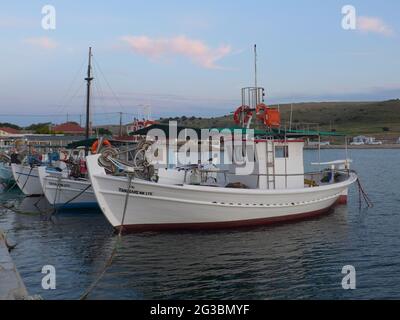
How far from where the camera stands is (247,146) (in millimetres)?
20531

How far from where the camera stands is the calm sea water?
1251 cm

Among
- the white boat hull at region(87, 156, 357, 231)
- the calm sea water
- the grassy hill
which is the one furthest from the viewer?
the grassy hill

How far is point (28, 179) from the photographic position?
33156mm

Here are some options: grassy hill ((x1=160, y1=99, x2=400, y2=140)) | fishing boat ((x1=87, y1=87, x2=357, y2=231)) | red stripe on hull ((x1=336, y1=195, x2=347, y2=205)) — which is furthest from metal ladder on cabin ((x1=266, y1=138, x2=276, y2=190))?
grassy hill ((x1=160, y1=99, x2=400, y2=140))

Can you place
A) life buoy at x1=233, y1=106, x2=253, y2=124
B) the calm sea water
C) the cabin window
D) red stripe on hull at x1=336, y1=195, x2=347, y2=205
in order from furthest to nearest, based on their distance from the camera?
red stripe on hull at x1=336, y1=195, x2=347, y2=205 → life buoy at x1=233, y1=106, x2=253, y2=124 → the cabin window → the calm sea water

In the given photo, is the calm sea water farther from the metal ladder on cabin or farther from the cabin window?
the cabin window

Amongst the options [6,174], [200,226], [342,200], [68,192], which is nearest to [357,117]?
[6,174]

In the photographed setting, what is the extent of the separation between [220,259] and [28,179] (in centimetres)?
2173

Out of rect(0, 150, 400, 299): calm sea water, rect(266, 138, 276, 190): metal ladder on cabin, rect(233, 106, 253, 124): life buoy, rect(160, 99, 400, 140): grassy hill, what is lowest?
rect(0, 150, 400, 299): calm sea water

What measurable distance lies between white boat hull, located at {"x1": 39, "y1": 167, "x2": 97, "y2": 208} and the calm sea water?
10.6ft

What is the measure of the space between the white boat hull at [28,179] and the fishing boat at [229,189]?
50.3 ft
